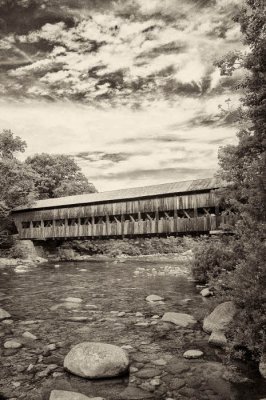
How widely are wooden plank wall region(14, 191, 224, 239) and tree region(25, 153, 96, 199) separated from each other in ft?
37.2

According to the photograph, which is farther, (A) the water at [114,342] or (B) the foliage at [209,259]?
(B) the foliage at [209,259]

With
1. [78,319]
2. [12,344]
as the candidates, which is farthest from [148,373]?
[78,319]

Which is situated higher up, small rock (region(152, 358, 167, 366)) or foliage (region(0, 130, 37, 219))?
foliage (region(0, 130, 37, 219))

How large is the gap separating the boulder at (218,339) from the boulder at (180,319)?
1.12 m

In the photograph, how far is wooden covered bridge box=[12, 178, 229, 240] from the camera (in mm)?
17969

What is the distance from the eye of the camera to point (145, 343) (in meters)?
5.76

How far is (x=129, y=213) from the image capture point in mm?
20797

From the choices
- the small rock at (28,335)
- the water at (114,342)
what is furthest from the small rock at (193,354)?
the small rock at (28,335)

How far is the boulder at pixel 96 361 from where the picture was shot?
4367 millimetres

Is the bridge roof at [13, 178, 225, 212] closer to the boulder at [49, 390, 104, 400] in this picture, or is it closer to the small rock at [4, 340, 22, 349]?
the small rock at [4, 340, 22, 349]

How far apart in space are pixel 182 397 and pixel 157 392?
1.01 feet

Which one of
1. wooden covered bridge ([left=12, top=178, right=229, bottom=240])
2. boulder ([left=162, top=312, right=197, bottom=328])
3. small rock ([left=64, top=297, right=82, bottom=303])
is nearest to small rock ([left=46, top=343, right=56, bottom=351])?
boulder ([left=162, top=312, right=197, bottom=328])

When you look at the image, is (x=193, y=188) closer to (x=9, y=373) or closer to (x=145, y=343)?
(x=145, y=343)

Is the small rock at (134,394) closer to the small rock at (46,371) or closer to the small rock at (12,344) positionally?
the small rock at (46,371)
